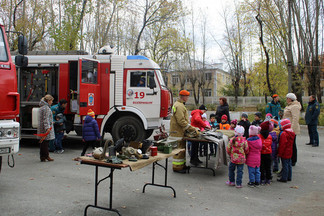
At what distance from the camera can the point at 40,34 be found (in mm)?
22047

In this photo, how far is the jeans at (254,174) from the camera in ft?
20.3

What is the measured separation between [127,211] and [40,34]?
2038cm

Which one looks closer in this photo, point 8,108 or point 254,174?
point 8,108

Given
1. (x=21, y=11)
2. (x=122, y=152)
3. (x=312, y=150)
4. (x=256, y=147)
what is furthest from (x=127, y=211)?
(x=21, y=11)

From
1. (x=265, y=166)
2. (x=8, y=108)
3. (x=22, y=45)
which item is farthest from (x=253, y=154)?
(x=22, y=45)

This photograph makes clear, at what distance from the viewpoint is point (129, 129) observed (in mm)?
10305

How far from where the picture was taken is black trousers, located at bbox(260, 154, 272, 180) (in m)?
6.45

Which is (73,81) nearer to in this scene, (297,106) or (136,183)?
(136,183)

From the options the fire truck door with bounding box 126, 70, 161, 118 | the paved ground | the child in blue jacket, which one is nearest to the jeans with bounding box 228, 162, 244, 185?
the paved ground

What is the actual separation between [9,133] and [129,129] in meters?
5.26

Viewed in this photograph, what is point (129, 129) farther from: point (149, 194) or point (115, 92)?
point (149, 194)

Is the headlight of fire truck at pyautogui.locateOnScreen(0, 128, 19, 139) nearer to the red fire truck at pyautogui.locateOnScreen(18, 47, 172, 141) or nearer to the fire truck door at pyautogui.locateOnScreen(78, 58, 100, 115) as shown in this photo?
the fire truck door at pyautogui.locateOnScreen(78, 58, 100, 115)

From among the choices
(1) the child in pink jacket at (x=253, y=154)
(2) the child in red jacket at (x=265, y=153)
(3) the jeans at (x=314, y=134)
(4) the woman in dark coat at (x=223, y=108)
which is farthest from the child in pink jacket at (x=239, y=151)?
(3) the jeans at (x=314, y=134)

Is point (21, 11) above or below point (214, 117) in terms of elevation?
above
